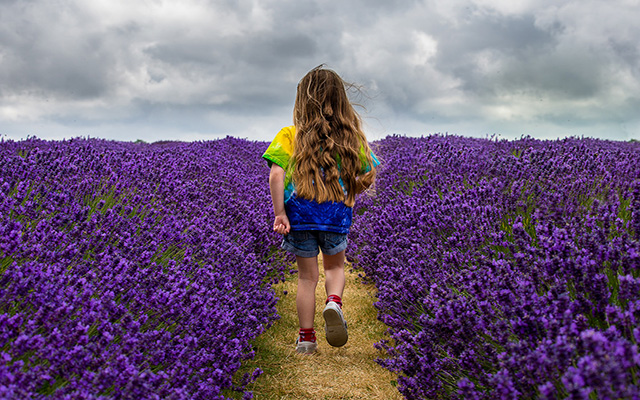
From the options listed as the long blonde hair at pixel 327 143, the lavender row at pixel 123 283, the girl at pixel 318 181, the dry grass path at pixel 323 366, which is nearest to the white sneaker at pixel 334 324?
the girl at pixel 318 181

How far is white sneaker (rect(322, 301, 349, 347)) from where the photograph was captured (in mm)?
2869

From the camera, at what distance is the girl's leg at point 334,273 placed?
314 centimetres

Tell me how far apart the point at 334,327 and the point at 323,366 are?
0.25 m

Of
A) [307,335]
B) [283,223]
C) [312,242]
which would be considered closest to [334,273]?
[312,242]

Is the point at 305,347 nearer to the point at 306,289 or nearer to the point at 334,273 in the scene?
the point at 306,289

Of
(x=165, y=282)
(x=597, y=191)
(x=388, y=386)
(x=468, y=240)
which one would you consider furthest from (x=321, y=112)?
(x=597, y=191)

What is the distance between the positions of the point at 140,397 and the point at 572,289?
5.34 feet

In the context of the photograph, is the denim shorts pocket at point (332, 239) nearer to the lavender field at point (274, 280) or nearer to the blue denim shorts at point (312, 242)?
the blue denim shorts at point (312, 242)

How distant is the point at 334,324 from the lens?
2.92 metres

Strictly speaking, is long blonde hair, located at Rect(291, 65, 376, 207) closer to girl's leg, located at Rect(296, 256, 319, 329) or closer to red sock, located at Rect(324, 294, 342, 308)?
girl's leg, located at Rect(296, 256, 319, 329)

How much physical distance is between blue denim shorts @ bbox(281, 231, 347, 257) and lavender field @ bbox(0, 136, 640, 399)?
1.23 ft

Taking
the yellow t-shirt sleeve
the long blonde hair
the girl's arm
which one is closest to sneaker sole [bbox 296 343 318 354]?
the girl's arm

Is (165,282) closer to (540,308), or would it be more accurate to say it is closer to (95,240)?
(95,240)

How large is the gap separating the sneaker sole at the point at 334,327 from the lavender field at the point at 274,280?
0.25 m
